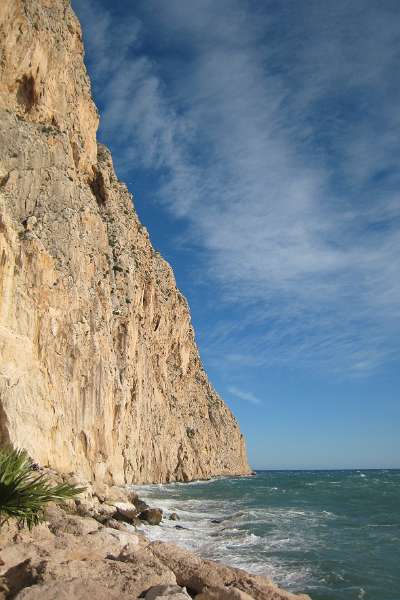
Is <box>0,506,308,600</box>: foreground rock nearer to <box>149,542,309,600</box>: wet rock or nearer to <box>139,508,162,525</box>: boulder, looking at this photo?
<box>149,542,309,600</box>: wet rock

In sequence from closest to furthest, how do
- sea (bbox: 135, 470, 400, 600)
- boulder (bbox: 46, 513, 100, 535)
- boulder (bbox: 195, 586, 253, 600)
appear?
boulder (bbox: 195, 586, 253, 600) < boulder (bbox: 46, 513, 100, 535) < sea (bbox: 135, 470, 400, 600)

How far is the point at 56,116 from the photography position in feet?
105

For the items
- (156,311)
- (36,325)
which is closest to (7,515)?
(36,325)

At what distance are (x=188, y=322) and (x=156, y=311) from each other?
45.3ft

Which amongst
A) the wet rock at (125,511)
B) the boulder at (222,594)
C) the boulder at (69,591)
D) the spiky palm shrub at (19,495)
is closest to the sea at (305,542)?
the wet rock at (125,511)

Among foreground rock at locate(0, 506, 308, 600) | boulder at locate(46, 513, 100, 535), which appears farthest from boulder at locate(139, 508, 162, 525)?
foreground rock at locate(0, 506, 308, 600)

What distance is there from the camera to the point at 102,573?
5.91 meters

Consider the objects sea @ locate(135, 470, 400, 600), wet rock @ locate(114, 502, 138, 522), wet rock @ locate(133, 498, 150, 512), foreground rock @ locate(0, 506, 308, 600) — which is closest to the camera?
foreground rock @ locate(0, 506, 308, 600)

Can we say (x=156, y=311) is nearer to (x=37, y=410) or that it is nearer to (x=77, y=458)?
(x=77, y=458)

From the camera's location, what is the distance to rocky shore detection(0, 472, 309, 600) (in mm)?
5391

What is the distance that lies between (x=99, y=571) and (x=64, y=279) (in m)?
21.9

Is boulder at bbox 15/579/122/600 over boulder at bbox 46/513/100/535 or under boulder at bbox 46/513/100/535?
under

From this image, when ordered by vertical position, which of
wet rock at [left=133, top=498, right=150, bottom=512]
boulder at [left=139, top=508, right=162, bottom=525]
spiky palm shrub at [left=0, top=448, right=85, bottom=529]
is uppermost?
spiky palm shrub at [left=0, top=448, right=85, bottom=529]

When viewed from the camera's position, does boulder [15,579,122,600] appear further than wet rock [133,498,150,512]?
No
